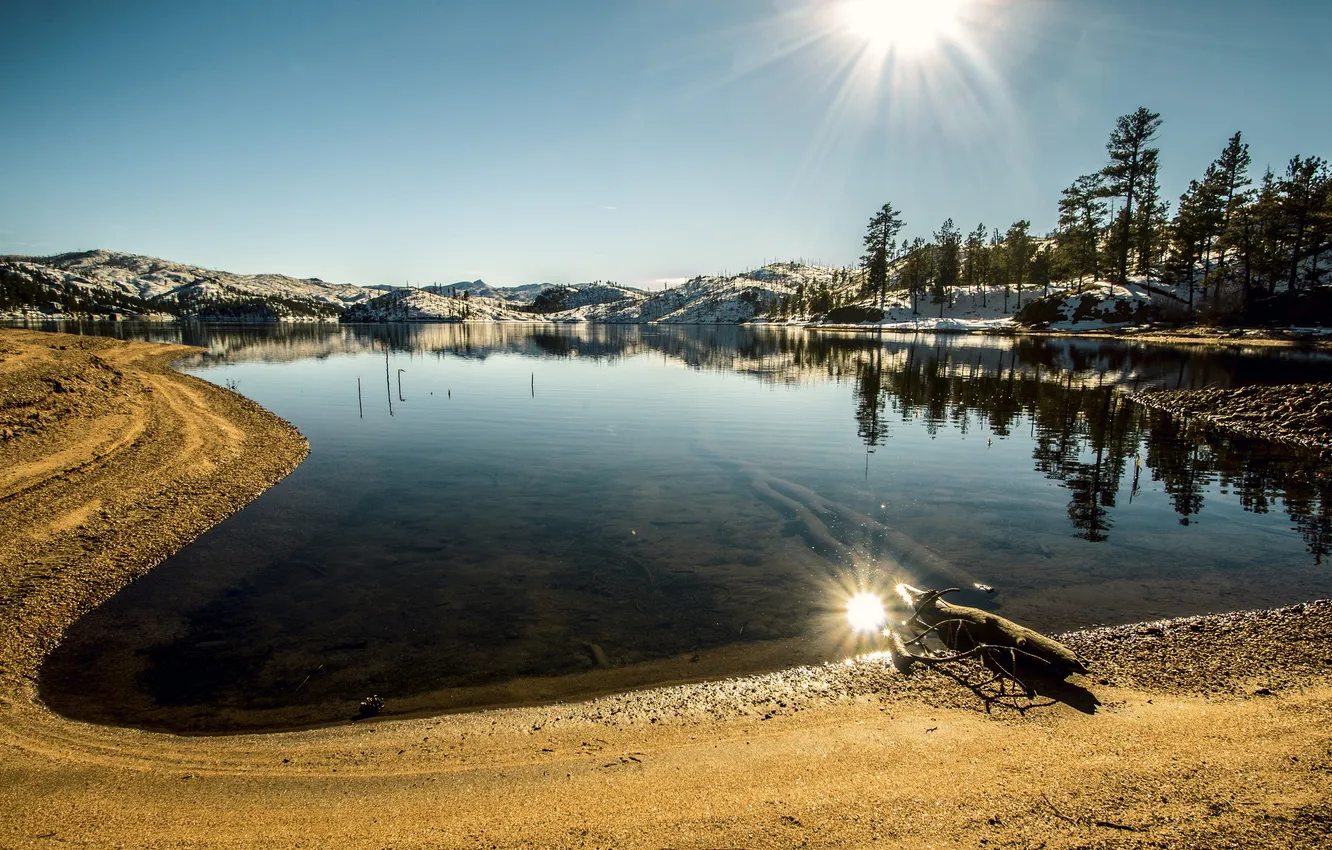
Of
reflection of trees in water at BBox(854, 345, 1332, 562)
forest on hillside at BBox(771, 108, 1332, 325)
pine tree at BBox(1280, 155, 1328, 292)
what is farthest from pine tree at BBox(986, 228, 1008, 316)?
reflection of trees in water at BBox(854, 345, 1332, 562)

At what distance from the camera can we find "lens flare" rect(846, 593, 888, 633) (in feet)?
36.8

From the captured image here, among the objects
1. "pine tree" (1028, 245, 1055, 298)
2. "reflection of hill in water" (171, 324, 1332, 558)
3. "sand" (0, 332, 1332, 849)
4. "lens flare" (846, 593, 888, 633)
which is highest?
"pine tree" (1028, 245, 1055, 298)

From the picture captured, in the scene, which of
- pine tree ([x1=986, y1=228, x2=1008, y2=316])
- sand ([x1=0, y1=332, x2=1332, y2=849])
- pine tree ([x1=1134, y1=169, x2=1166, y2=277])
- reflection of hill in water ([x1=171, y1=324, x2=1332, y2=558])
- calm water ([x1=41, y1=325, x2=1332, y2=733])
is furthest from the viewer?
pine tree ([x1=986, y1=228, x2=1008, y2=316])

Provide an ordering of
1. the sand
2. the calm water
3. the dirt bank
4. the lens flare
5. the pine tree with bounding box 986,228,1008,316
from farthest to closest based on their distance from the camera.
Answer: the pine tree with bounding box 986,228,1008,316 → the dirt bank → the lens flare → the calm water → the sand

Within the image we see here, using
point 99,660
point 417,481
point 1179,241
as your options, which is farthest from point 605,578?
point 1179,241

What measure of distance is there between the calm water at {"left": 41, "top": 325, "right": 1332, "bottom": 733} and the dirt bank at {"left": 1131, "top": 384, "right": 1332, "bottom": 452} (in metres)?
2.97

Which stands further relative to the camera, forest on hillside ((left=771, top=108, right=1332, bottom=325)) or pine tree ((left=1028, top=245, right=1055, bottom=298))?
pine tree ((left=1028, top=245, right=1055, bottom=298))

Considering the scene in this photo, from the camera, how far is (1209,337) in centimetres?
7388

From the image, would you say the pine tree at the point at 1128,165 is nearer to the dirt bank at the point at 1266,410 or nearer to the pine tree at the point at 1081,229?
the pine tree at the point at 1081,229

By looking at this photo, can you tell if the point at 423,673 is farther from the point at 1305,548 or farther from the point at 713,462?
the point at 1305,548

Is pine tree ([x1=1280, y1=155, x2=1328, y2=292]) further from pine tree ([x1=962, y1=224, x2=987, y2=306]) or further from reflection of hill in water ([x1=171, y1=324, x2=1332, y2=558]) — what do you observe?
pine tree ([x1=962, y1=224, x2=987, y2=306])

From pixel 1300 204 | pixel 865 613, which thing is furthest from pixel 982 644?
pixel 1300 204

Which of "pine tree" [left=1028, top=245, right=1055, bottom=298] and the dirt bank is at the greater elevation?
"pine tree" [left=1028, top=245, right=1055, bottom=298]

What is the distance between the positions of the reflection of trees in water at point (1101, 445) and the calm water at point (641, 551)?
202mm
